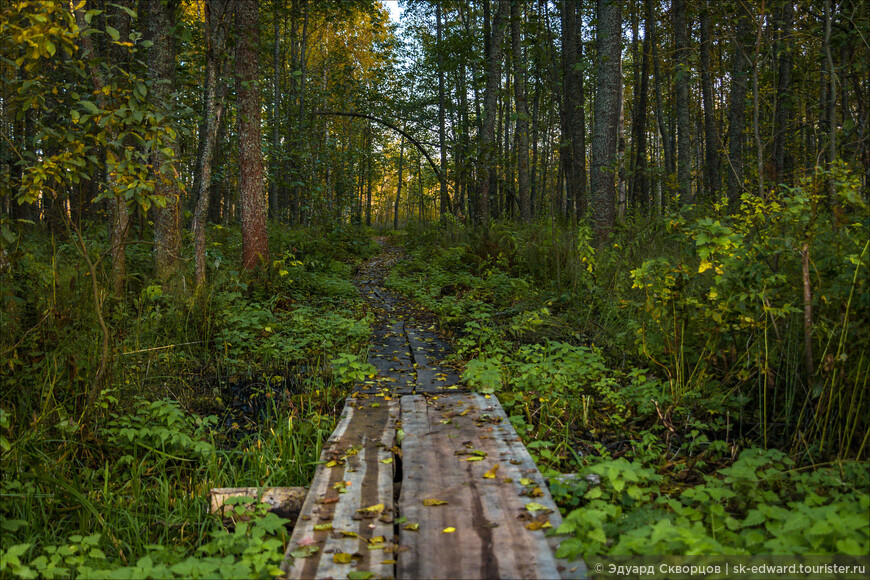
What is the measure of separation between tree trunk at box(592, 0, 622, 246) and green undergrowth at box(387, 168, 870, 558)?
2463mm

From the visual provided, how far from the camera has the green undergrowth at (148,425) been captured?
269 cm

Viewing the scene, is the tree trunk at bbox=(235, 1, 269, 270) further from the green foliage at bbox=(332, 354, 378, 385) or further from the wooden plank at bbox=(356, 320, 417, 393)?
the green foliage at bbox=(332, 354, 378, 385)

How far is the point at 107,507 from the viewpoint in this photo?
123 inches

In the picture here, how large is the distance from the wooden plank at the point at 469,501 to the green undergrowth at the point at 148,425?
670 millimetres

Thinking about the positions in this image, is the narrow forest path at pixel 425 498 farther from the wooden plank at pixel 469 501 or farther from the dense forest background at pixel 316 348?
the dense forest background at pixel 316 348

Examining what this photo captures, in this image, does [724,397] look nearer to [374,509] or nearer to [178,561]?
[374,509]

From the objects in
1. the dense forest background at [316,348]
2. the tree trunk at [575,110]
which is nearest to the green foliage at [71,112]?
the dense forest background at [316,348]

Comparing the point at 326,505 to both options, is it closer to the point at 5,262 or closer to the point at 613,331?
the point at 5,262

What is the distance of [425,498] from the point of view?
2.71 meters

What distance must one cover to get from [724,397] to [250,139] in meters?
7.00

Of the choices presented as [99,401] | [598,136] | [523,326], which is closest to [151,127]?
[99,401]

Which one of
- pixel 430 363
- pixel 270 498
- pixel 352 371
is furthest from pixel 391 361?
pixel 270 498

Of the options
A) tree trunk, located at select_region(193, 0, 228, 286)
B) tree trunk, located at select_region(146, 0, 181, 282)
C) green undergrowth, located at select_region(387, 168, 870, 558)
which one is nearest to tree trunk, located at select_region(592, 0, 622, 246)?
green undergrowth, located at select_region(387, 168, 870, 558)

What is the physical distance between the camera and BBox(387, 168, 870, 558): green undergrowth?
2.27 meters
